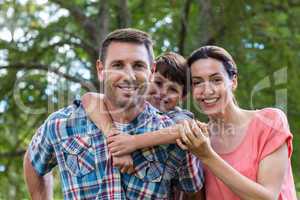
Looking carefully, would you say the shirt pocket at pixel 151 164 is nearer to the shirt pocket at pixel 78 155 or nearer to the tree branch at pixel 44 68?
the shirt pocket at pixel 78 155

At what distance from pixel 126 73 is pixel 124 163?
1.05 ft

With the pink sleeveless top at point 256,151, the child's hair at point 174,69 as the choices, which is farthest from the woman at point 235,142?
the child's hair at point 174,69

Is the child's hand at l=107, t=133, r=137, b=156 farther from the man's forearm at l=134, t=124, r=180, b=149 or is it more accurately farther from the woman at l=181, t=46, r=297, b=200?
the woman at l=181, t=46, r=297, b=200

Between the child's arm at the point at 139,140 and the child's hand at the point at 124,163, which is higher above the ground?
the child's arm at the point at 139,140

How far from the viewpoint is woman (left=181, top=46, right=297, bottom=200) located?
2.27m

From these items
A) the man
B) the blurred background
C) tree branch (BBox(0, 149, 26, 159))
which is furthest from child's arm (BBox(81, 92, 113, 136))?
tree branch (BBox(0, 149, 26, 159))

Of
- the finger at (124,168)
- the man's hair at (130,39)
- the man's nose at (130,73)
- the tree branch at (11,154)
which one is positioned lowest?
the tree branch at (11,154)

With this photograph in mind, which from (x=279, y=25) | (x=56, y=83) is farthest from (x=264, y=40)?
(x=56, y=83)

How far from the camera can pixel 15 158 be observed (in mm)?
6180

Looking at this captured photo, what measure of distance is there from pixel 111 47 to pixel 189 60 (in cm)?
45

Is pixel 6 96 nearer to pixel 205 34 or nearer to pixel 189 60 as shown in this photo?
pixel 205 34

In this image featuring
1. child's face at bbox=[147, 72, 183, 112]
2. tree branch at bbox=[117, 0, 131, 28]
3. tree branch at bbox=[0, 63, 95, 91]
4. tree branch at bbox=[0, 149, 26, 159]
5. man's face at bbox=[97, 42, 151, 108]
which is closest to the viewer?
man's face at bbox=[97, 42, 151, 108]

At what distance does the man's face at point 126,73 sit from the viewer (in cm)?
222

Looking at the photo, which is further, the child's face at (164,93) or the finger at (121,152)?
the child's face at (164,93)
